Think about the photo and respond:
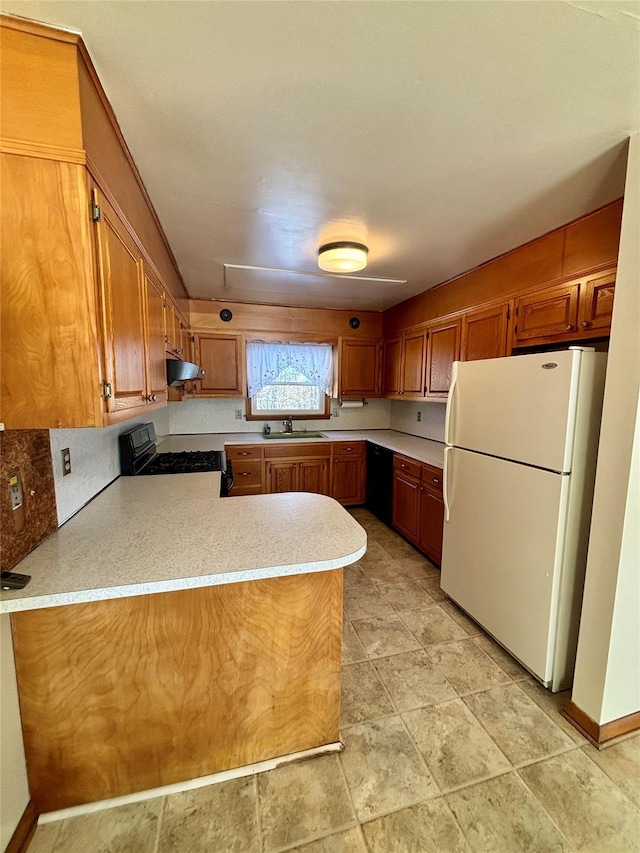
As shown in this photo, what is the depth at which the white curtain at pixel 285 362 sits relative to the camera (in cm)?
400

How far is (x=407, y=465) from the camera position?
10.7 ft

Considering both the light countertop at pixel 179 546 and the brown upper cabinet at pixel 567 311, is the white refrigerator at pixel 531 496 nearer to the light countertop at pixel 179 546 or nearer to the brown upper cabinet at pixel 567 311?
the brown upper cabinet at pixel 567 311

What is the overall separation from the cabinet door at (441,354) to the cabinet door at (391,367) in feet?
1.91

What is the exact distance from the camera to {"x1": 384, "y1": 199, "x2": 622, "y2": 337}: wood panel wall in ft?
5.74

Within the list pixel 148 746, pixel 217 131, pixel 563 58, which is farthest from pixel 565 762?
pixel 217 131

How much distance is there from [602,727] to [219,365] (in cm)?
383

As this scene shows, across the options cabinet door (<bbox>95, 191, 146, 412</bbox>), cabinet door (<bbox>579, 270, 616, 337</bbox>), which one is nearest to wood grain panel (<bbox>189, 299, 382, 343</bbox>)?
cabinet door (<bbox>95, 191, 146, 412</bbox>)

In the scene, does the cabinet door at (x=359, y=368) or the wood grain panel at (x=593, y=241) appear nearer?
the wood grain panel at (x=593, y=241)

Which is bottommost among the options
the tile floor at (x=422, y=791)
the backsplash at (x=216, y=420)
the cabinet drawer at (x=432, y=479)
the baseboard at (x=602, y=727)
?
the tile floor at (x=422, y=791)

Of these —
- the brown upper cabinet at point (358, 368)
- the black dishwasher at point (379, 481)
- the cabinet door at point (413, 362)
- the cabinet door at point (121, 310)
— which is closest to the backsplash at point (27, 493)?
the cabinet door at point (121, 310)

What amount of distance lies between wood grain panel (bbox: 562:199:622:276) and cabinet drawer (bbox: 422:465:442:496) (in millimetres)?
1571

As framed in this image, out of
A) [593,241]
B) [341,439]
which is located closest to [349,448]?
[341,439]

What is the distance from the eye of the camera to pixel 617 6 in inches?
33.9

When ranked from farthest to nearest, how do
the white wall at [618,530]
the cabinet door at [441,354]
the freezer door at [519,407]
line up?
the cabinet door at [441,354] < the freezer door at [519,407] < the white wall at [618,530]
